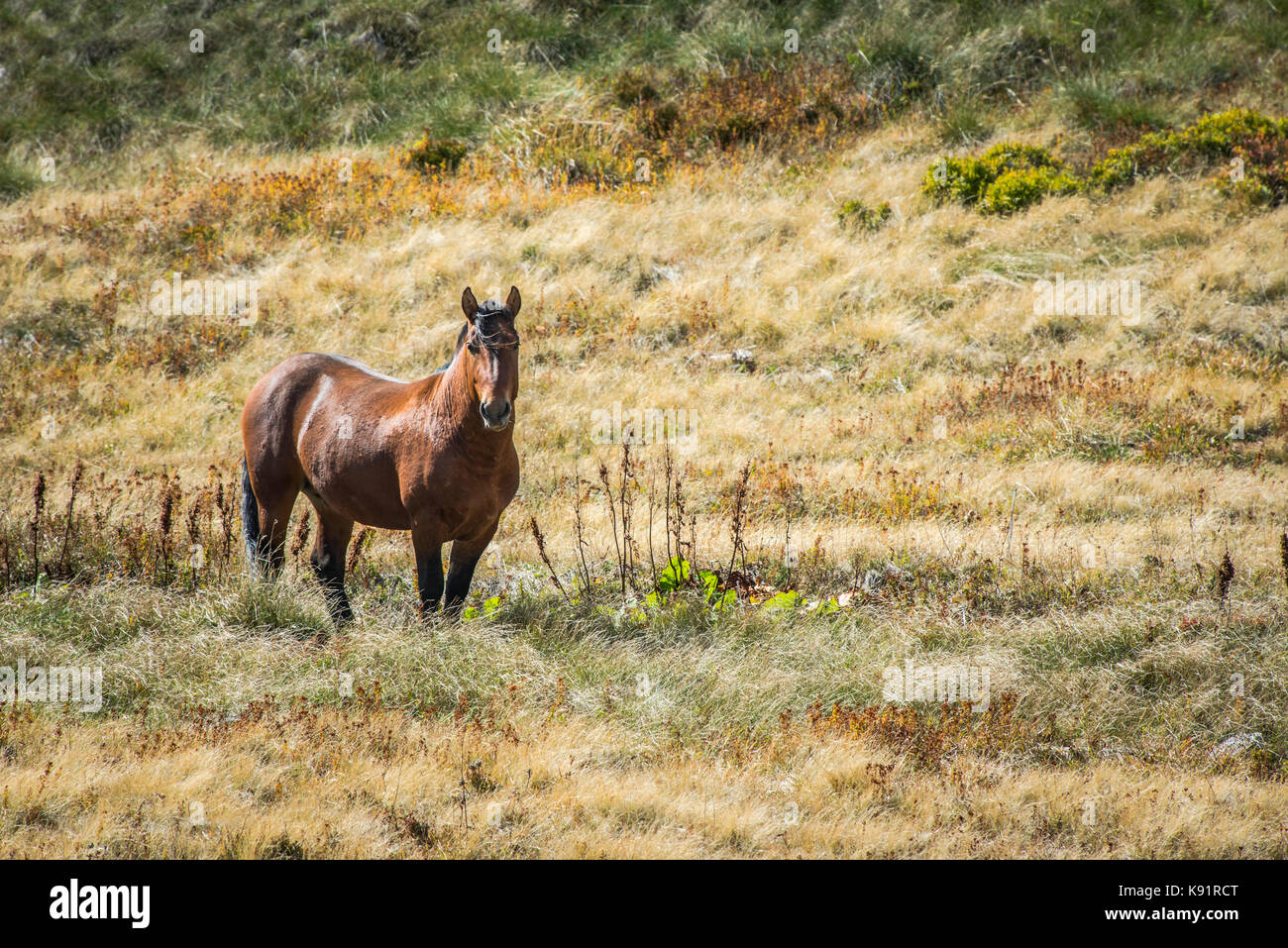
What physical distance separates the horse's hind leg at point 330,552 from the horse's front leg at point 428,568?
0.92 metres

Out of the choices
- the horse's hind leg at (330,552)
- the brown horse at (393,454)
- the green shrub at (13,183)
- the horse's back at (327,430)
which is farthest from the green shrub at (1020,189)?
the green shrub at (13,183)

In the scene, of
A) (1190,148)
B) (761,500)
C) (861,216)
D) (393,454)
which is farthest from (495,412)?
(1190,148)

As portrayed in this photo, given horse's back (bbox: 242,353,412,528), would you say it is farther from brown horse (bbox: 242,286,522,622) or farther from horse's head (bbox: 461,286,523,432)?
horse's head (bbox: 461,286,523,432)

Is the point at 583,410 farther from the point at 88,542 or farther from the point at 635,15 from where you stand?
the point at 635,15

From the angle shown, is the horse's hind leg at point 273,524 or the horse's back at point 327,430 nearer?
the horse's back at point 327,430

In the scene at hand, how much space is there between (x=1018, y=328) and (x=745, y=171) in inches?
235

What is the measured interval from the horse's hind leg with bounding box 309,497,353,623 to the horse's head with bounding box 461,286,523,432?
6.21 feet

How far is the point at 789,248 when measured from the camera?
1456 cm

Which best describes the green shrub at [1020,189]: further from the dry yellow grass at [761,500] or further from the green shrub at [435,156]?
the green shrub at [435,156]

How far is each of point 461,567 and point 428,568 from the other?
26 cm

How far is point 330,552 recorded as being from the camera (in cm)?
705

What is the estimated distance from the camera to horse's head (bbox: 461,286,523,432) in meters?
5.50

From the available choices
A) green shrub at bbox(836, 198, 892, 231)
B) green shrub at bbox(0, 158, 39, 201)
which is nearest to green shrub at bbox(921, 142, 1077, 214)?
green shrub at bbox(836, 198, 892, 231)

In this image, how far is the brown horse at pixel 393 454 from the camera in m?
5.87
